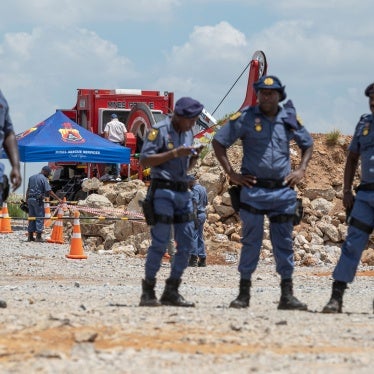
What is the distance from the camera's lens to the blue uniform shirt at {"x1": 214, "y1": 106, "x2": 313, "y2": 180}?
10.4 meters

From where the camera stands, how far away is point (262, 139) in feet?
34.0

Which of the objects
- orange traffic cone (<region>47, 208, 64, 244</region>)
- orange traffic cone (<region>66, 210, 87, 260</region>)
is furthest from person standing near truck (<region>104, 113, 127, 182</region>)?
orange traffic cone (<region>66, 210, 87, 260</region>)

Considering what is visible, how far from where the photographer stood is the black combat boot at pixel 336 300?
10227 mm

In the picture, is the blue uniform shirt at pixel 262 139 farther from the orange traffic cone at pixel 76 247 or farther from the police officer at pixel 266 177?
the orange traffic cone at pixel 76 247

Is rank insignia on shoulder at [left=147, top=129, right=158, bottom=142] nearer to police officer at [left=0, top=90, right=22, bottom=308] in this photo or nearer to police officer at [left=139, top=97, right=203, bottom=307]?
police officer at [left=139, top=97, right=203, bottom=307]

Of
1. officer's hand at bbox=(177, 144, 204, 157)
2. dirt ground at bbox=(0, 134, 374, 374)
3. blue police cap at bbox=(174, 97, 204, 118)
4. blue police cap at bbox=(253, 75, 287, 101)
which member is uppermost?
blue police cap at bbox=(253, 75, 287, 101)

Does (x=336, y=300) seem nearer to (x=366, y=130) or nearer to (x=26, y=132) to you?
(x=366, y=130)

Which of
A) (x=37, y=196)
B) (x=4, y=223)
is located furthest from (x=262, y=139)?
(x=4, y=223)

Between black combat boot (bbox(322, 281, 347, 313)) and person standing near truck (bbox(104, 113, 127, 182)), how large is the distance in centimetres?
2303

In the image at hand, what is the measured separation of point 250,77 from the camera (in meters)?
30.6

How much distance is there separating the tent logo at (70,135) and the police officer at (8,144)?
67.1 ft

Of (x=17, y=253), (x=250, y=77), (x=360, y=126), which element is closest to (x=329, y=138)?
(x=250, y=77)

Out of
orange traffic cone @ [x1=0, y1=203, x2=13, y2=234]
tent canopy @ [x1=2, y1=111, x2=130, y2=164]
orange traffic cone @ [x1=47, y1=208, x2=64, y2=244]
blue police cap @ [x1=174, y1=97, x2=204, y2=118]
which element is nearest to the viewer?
blue police cap @ [x1=174, y1=97, x2=204, y2=118]

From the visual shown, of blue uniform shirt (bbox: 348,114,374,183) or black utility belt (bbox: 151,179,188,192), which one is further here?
black utility belt (bbox: 151,179,188,192)
